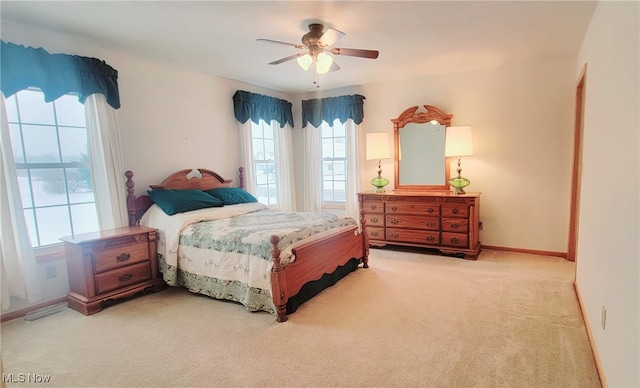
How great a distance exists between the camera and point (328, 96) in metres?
5.60

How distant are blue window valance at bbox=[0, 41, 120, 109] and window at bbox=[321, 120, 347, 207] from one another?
3.11m

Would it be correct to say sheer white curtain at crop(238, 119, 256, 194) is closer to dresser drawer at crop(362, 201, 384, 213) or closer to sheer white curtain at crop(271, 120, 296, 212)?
sheer white curtain at crop(271, 120, 296, 212)

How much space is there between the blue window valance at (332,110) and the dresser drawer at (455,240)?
2.14m

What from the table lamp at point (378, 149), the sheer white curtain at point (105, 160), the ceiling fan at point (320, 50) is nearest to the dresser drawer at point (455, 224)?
the table lamp at point (378, 149)

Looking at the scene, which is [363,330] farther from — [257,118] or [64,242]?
[257,118]

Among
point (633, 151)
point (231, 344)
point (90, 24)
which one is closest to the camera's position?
point (633, 151)

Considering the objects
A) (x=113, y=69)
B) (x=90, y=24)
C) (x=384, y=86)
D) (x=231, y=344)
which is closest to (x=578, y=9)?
(x=384, y=86)

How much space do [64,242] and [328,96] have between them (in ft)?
13.3

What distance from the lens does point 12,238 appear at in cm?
274

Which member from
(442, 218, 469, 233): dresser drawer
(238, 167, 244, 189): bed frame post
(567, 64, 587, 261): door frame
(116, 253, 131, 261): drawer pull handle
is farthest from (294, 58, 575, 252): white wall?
(116, 253, 131, 261): drawer pull handle

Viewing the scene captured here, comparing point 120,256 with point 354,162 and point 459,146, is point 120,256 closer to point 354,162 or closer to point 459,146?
point 354,162

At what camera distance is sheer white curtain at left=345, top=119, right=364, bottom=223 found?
210 inches

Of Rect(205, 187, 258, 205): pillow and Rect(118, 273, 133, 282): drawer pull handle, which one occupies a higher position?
Rect(205, 187, 258, 205): pillow

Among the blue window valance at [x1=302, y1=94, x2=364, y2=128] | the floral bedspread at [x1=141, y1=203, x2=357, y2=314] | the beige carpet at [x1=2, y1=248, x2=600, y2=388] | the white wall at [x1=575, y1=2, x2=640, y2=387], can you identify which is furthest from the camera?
the blue window valance at [x1=302, y1=94, x2=364, y2=128]
